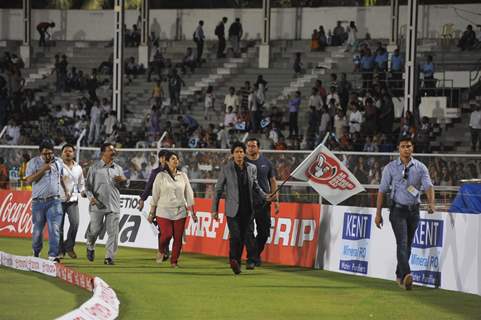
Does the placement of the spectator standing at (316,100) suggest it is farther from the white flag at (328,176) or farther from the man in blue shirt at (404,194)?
the man in blue shirt at (404,194)

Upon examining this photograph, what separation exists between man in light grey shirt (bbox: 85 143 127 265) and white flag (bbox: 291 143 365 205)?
290 centimetres

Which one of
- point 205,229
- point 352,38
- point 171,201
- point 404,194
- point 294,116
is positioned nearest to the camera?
point 404,194

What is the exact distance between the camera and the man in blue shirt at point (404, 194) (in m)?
16.4

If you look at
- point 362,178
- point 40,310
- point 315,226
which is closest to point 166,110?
point 362,178

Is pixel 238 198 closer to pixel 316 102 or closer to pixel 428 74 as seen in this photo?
pixel 316 102

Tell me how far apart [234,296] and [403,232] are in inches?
101

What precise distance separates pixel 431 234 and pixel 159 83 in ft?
87.5

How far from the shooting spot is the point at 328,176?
20.9m

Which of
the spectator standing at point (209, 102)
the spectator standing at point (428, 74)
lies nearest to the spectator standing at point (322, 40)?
the spectator standing at point (209, 102)

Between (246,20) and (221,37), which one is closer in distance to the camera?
(221,37)

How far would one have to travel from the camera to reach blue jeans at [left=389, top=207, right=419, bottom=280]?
16.3 m

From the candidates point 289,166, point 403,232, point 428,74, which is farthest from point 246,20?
point 403,232

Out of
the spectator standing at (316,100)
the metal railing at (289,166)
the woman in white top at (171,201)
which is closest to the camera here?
the woman in white top at (171,201)

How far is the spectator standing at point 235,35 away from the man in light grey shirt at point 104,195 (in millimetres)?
27162
